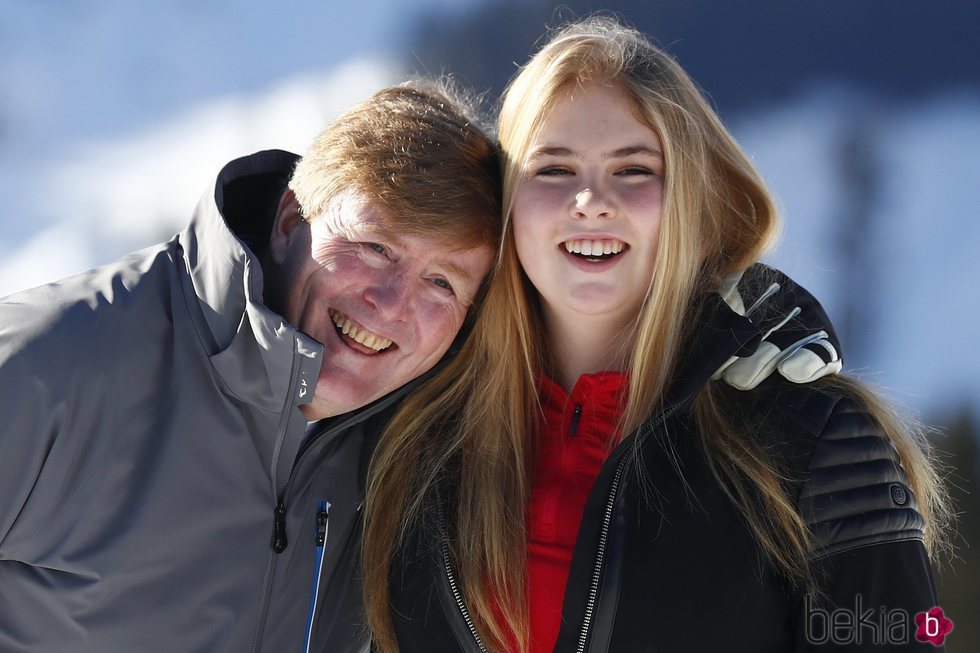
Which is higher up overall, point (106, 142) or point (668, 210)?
point (106, 142)

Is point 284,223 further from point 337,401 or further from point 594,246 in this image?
point 594,246

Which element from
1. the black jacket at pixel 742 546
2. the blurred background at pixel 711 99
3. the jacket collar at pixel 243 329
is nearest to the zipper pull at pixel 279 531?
the jacket collar at pixel 243 329

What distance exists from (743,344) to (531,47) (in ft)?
Result: 6.99

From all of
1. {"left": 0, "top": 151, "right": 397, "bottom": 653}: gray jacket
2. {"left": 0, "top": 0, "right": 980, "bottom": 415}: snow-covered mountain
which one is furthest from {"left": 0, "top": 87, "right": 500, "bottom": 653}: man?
{"left": 0, "top": 0, "right": 980, "bottom": 415}: snow-covered mountain

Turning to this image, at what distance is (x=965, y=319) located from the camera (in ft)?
9.12

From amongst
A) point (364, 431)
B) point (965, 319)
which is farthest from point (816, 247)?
point (364, 431)

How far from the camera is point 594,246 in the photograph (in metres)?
1.67

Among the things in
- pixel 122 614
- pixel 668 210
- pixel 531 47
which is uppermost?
pixel 531 47

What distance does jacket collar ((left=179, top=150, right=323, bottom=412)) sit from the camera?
5.31ft

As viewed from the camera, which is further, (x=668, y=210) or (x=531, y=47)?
(x=531, y=47)

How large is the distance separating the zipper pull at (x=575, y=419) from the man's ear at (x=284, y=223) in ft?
2.23

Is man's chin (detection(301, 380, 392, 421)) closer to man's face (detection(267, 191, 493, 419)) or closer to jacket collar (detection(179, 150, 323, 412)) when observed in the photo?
man's face (detection(267, 191, 493, 419))

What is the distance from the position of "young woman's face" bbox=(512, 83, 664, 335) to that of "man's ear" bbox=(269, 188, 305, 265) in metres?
0.48

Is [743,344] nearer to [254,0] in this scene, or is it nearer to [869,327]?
[869,327]
